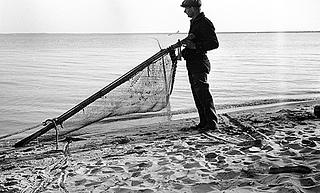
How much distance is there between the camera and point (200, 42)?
602 cm

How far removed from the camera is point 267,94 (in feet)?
40.6

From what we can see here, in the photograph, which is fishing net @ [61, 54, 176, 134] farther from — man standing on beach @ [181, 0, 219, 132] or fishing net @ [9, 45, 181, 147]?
man standing on beach @ [181, 0, 219, 132]

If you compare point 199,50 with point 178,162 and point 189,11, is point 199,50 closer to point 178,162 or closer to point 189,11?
point 189,11

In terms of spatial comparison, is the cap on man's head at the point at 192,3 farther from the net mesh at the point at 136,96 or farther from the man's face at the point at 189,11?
the net mesh at the point at 136,96

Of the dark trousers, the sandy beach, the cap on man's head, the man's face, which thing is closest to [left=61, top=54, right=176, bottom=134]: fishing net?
the sandy beach

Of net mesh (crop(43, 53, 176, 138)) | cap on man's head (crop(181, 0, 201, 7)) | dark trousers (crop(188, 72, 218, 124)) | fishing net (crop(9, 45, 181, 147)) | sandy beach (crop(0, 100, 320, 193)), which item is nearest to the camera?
sandy beach (crop(0, 100, 320, 193))

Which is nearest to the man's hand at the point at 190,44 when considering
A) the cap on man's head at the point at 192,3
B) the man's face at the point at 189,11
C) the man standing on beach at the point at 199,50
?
the man standing on beach at the point at 199,50

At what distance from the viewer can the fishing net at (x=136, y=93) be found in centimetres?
626

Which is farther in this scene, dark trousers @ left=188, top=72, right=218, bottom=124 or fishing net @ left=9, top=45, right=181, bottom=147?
fishing net @ left=9, top=45, right=181, bottom=147

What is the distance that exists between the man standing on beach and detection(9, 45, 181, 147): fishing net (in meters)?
0.24

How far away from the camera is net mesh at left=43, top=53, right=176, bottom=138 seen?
21.1 feet

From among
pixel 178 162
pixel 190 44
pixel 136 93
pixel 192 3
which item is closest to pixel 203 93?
pixel 190 44

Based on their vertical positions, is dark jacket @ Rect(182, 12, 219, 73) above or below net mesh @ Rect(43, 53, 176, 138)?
above

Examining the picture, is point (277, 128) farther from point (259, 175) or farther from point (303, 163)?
point (259, 175)
